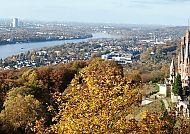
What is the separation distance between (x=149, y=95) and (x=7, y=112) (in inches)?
635

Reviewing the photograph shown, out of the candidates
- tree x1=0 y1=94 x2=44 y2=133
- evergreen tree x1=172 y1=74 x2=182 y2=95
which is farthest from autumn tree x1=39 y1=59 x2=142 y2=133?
evergreen tree x1=172 y1=74 x2=182 y2=95

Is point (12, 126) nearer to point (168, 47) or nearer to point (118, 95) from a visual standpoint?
point (118, 95)

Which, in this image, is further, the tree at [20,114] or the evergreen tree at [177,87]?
the evergreen tree at [177,87]

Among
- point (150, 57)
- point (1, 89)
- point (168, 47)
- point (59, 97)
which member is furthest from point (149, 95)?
point (168, 47)

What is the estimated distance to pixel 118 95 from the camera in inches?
470

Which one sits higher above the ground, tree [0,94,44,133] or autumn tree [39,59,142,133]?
autumn tree [39,59,142,133]

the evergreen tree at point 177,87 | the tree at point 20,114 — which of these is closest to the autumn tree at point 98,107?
the tree at point 20,114

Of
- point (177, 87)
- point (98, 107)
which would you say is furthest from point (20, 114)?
point (98, 107)

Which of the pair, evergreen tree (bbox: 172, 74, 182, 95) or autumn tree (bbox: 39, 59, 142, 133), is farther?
evergreen tree (bbox: 172, 74, 182, 95)

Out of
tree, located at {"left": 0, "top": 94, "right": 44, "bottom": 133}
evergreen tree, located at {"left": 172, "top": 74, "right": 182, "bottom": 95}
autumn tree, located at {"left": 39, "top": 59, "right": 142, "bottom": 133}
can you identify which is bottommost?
tree, located at {"left": 0, "top": 94, "right": 44, "bottom": 133}

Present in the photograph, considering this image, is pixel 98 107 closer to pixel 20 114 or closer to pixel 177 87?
pixel 20 114

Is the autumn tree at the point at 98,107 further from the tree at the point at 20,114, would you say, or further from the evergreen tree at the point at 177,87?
the evergreen tree at the point at 177,87

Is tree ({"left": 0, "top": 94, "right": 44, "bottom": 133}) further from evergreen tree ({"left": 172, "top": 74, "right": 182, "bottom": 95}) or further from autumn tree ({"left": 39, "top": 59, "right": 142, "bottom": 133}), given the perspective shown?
autumn tree ({"left": 39, "top": 59, "right": 142, "bottom": 133})

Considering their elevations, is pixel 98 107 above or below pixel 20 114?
above
